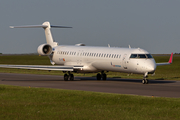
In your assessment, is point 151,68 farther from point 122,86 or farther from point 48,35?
point 48,35

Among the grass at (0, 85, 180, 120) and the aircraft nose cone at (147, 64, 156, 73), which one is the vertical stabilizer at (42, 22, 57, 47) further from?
the grass at (0, 85, 180, 120)

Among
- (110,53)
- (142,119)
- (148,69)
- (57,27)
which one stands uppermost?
(57,27)

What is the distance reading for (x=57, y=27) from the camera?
40906 millimetres

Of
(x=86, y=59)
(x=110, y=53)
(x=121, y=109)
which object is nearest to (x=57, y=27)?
(x=86, y=59)

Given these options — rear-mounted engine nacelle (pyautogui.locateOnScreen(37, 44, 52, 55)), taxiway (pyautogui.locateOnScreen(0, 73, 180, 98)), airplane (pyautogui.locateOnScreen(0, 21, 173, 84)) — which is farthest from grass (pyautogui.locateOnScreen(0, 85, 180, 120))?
rear-mounted engine nacelle (pyautogui.locateOnScreen(37, 44, 52, 55))

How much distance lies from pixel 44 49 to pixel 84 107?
78.1 ft

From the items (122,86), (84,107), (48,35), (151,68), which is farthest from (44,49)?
(84,107)

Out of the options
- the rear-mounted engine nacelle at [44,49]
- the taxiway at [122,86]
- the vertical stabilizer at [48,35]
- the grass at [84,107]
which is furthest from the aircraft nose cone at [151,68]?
the vertical stabilizer at [48,35]

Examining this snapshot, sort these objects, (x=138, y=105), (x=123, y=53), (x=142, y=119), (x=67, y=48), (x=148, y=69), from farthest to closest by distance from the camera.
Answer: (x=67, y=48), (x=123, y=53), (x=148, y=69), (x=138, y=105), (x=142, y=119)

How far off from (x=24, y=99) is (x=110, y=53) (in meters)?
15.4

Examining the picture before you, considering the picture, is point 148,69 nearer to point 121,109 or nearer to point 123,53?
point 123,53

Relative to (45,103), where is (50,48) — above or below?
above

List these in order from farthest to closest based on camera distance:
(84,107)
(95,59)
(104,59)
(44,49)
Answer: (44,49), (95,59), (104,59), (84,107)

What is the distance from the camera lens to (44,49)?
37.0 m
